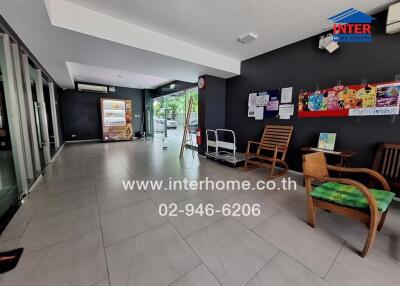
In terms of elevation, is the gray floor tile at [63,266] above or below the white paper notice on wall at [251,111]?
below

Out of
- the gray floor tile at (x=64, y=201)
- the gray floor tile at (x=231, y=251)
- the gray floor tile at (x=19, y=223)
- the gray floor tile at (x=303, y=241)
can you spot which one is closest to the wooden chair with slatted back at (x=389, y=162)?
the gray floor tile at (x=303, y=241)

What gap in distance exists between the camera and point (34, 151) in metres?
3.03

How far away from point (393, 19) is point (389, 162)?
188 centimetres

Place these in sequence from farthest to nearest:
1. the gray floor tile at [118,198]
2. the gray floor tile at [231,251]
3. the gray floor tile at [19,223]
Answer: the gray floor tile at [118,198]
the gray floor tile at [19,223]
the gray floor tile at [231,251]

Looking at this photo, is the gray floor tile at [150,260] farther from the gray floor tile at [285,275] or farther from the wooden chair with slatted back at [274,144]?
the wooden chair with slatted back at [274,144]

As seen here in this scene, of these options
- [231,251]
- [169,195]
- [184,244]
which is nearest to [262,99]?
[169,195]

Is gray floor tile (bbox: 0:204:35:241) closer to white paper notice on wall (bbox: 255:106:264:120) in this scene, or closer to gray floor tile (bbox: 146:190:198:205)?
gray floor tile (bbox: 146:190:198:205)

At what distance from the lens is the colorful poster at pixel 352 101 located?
2.37 m

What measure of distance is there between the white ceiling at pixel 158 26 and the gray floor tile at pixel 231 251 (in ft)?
9.33

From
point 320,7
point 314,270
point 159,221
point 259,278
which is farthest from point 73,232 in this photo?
point 320,7

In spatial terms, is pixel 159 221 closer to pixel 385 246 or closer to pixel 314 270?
pixel 314 270

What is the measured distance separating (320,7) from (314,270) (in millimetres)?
3136

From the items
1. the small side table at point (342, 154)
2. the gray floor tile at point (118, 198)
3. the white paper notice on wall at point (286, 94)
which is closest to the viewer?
the gray floor tile at point (118, 198)
